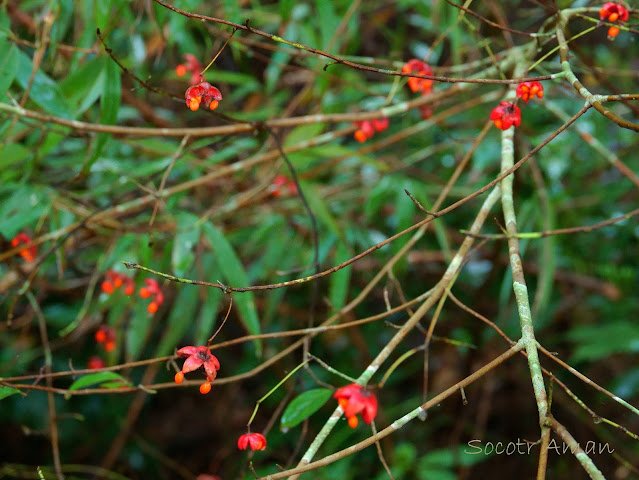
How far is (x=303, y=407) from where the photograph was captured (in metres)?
0.78

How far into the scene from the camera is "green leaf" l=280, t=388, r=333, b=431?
768 mm

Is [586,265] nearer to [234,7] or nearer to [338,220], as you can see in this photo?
[338,220]

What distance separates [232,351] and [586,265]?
1140mm

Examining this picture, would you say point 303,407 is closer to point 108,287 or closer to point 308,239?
point 108,287

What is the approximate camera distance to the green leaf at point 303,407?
77 cm

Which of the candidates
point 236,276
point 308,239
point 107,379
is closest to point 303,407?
point 107,379

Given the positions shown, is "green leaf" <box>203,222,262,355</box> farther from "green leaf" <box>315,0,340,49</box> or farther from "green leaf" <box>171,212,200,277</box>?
"green leaf" <box>315,0,340,49</box>

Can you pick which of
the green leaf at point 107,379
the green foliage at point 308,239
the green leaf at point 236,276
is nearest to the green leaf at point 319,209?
the green foliage at point 308,239

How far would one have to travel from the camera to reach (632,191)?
1735 millimetres

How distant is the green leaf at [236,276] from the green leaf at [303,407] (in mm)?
236

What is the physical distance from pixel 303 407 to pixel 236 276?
0.38 meters

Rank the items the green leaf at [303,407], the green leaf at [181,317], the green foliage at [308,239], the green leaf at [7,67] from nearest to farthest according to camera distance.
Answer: the green leaf at [303,407], the green leaf at [7,67], the green foliage at [308,239], the green leaf at [181,317]

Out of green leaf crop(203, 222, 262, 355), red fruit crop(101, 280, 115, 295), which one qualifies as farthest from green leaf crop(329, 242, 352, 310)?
red fruit crop(101, 280, 115, 295)

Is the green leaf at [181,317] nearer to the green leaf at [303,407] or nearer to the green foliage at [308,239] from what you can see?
the green foliage at [308,239]
